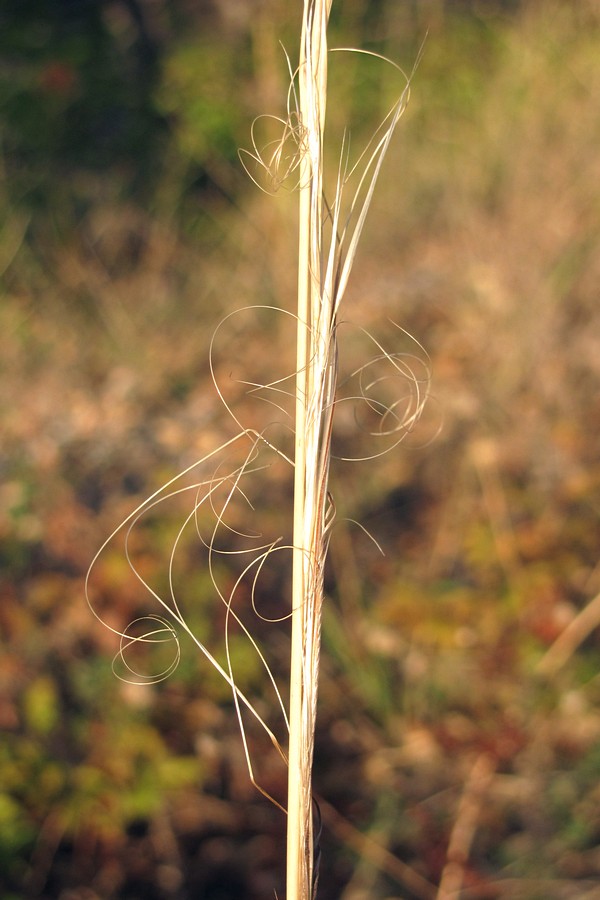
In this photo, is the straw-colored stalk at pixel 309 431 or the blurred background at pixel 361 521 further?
the blurred background at pixel 361 521

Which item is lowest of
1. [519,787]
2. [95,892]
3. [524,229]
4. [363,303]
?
[95,892]

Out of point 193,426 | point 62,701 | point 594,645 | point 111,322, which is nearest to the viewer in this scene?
point 62,701

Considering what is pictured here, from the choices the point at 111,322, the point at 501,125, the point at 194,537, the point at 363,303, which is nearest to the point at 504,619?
the point at 194,537

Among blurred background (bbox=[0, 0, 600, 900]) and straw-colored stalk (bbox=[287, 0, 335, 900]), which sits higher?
straw-colored stalk (bbox=[287, 0, 335, 900])

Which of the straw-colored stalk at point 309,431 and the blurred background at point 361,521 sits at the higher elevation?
the straw-colored stalk at point 309,431

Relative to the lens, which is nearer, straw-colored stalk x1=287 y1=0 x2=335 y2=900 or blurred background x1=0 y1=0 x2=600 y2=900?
straw-colored stalk x1=287 y1=0 x2=335 y2=900

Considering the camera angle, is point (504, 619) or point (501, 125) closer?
point (504, 619)

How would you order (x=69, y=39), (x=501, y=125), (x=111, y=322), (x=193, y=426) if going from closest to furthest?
(x=193, y=426)
(x=111, y=322)
(x=501, y=125)
(x=69, y=39)

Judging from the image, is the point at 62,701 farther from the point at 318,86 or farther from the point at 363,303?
the point at 363,303
